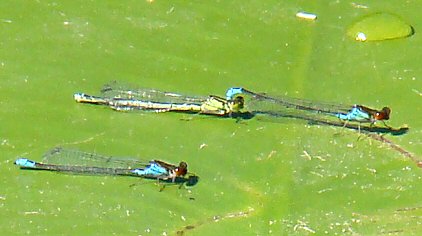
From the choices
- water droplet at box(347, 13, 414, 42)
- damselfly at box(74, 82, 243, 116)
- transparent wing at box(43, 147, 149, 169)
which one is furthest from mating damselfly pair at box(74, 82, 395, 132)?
water droplet at box(347, 13, 414, 42)

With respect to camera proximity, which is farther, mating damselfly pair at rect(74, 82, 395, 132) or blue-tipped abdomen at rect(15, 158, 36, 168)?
mating damselfly pair at rect(74, 82, 395, 132)

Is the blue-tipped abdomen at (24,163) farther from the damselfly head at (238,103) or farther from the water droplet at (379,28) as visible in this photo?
the water droplet at (379,28)

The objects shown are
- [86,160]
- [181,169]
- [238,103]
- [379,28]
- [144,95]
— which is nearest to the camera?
[181,169]

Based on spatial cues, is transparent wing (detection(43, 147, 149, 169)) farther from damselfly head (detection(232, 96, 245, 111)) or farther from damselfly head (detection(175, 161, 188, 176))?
damselfly head (detection(232, 96, 245, 111))

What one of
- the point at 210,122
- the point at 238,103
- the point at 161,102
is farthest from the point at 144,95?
the point at 238,103

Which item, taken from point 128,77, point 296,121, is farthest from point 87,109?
point 296,121

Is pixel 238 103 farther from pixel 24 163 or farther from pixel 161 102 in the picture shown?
pixel 24 163
